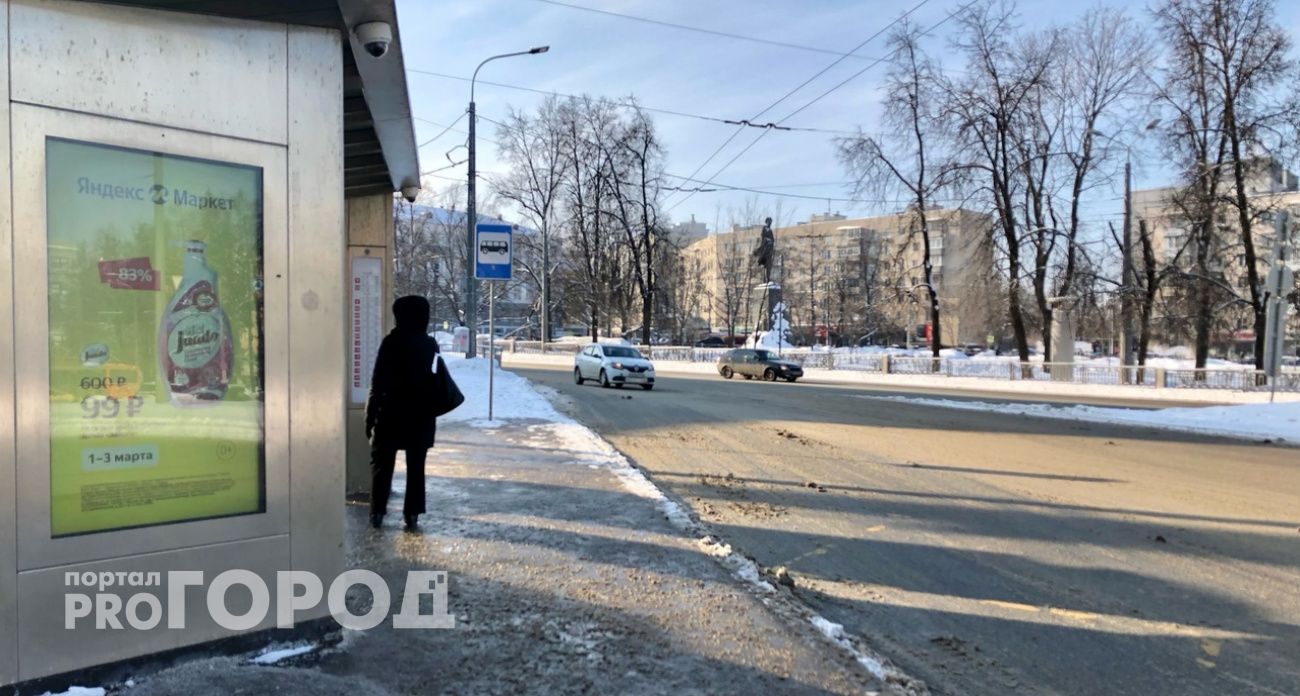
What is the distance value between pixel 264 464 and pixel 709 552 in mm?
3141

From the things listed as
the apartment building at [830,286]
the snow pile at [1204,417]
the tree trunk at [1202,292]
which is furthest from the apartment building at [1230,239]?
the apartment building at [830,286]

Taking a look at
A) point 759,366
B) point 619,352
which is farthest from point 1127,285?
point 619,352

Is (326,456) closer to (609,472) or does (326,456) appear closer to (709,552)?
(709,552)

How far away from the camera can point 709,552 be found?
5.73 meters

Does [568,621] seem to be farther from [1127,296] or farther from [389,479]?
A: [1127,296]

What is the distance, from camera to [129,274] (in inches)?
134

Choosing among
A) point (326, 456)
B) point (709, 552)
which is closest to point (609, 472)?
point (709, 552)

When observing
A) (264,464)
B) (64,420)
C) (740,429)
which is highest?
(64,420)

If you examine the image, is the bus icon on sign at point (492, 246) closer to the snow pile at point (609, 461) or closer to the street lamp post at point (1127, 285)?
the snow pile at point (609, 461)

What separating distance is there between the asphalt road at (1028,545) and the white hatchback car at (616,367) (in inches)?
489

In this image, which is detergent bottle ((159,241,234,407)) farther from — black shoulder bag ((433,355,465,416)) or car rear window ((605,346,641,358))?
car rear window ((605,346,641,358))

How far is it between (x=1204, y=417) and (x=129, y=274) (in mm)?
20395

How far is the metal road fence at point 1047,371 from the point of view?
29.1m

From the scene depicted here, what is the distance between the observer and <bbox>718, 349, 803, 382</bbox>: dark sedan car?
35188 millimetres
